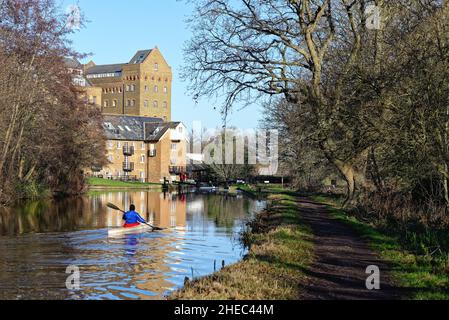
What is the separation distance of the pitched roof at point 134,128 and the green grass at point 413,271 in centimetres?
8126

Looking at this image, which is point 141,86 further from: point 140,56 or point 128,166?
point 128,166

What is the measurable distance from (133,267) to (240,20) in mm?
15131

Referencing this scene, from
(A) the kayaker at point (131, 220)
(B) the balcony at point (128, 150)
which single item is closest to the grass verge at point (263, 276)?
(A) the kayaker at point (131, 220)

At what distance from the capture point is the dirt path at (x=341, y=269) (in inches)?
398

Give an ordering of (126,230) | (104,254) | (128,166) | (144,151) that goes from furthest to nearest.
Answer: (144,151) → (128,166) → (126,230) → (104,254)

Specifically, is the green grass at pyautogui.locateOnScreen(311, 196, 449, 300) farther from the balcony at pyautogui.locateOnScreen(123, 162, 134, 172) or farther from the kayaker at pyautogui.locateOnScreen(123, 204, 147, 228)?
the balcony at pyautogui.locateOnScreen(123, 162, 134, 172)

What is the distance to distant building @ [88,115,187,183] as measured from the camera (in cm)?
9631

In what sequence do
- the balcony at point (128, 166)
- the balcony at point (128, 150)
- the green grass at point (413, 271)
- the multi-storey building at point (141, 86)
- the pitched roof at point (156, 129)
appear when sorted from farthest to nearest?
1. the multi-storey building at point (141, 86)
2. the balcony at point (128, 166)
3. the pitched roof at point (156, 129)
4. the balcony at point (128, 150)
5. the green grass at point (413, 271)

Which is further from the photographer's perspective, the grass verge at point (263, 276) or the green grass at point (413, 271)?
the green grass at point (413, 271)

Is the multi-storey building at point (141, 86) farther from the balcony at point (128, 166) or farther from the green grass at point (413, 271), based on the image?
the green grass at point (413, 271)

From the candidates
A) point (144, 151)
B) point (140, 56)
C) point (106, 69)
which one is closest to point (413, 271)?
point (144, 151)

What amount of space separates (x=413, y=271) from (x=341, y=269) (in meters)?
1.47

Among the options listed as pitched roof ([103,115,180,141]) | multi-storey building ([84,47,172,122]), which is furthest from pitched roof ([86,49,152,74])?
pitched roof ([103,115,180,141])

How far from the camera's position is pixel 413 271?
472 inches
